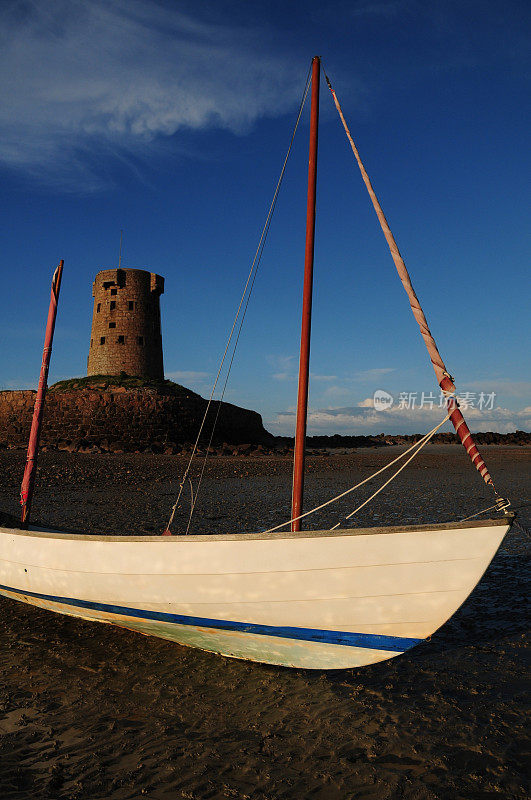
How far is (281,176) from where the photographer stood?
8148 millimetres

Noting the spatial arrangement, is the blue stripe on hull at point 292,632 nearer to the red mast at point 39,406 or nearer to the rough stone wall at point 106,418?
the red mast at point 39,406

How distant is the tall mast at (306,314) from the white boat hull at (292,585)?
1389 millimetres

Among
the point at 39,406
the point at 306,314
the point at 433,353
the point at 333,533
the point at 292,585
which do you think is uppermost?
the point at 306,314

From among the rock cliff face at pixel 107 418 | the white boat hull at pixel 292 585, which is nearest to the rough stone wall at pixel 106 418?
the rock cliff face at pixel 107 418

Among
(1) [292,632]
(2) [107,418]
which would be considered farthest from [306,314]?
(2) [107,418]

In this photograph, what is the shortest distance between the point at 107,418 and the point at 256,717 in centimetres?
3280

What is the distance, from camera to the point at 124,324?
43219 millimetres

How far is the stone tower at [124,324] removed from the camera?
43219 millimetres

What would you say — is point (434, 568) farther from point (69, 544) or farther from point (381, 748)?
point (69, 544)

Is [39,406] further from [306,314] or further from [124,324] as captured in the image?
[124,324]

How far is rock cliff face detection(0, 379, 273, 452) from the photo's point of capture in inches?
1371

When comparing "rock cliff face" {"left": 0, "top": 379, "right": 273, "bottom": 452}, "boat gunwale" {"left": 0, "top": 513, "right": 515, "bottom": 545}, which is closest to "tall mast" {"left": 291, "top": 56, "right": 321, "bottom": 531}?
"boat gunwale" {"left": 0, "top": 513, "right": 515, "bottom": 545}

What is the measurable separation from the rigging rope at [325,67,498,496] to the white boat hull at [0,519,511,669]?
2.09 ft

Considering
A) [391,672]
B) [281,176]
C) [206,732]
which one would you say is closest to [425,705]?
[391,672]
